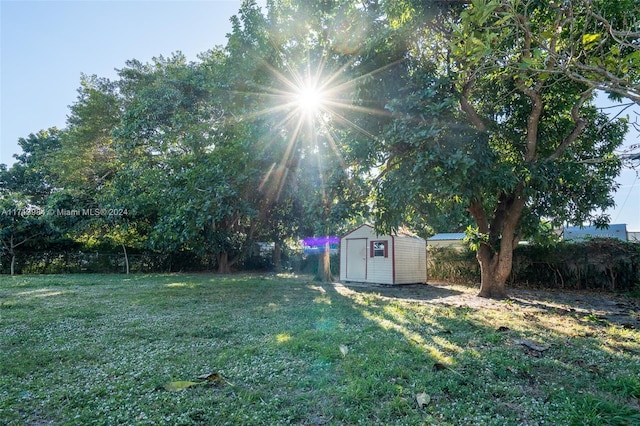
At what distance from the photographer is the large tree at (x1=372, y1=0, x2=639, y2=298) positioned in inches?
157

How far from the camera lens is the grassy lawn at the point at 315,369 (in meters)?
2.21

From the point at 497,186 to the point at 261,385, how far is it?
5.53 metres

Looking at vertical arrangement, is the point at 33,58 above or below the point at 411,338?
above

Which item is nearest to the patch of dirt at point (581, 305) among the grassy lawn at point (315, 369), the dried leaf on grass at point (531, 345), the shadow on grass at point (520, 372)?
the grassy lawn at point (315, 369)

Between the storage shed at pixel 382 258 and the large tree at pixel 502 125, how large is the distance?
11.8 feet

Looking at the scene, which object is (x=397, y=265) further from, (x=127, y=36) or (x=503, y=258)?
(x=127, y=36)

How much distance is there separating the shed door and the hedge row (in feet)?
12.8

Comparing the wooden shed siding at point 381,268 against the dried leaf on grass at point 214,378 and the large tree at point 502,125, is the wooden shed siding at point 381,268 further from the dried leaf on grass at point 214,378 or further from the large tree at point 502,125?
the dried leaf on grass at point 214,378

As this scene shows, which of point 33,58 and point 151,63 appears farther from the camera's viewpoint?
point 151,63

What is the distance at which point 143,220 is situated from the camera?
15.4 metres

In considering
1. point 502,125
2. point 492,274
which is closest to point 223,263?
point 492,274

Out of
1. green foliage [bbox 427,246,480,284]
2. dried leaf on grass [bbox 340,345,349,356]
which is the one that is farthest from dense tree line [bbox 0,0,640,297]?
green foliage [bbox 427,246,480,284]

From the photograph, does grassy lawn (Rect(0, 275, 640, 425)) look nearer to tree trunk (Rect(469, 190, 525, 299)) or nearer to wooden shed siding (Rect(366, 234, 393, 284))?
tree trunk (Rect(469, 190, 525, 299))

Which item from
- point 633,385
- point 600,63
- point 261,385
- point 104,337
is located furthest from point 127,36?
point 633,385
